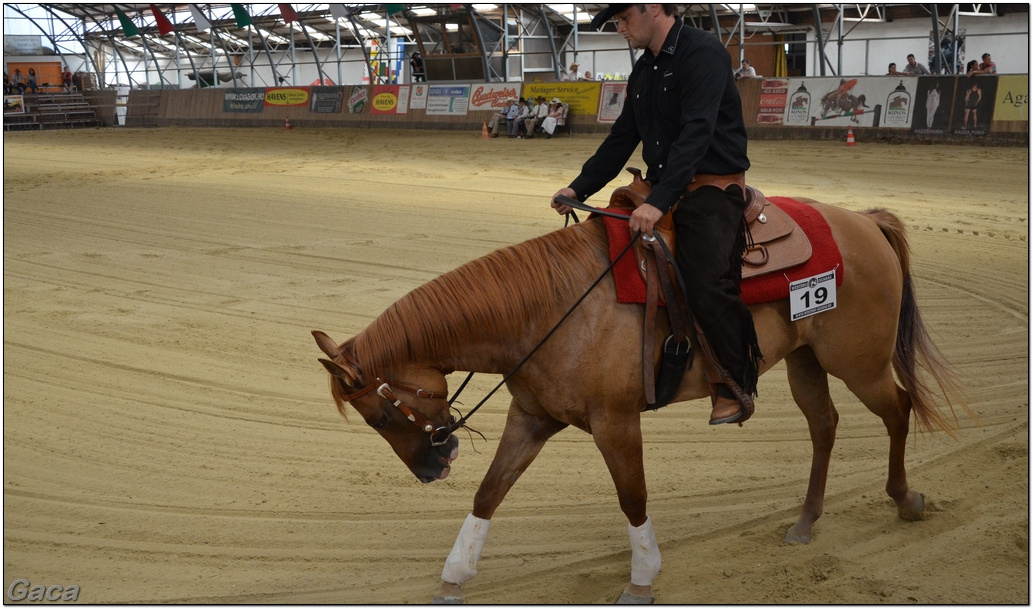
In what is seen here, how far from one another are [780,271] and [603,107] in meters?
17.9

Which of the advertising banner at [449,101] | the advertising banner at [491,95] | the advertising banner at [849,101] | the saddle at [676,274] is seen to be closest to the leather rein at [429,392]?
the saddle at [676,274]

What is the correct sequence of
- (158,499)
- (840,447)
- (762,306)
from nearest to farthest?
(762,306), (158,499), (840,447)

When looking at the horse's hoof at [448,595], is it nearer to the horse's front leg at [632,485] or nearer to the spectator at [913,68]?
the horse's front leg at [632,485]

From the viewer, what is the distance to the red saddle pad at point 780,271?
11.6 ft

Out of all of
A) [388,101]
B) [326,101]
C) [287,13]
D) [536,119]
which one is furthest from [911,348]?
[287,13]

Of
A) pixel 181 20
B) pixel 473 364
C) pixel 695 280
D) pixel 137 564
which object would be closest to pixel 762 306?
pixel 695 280

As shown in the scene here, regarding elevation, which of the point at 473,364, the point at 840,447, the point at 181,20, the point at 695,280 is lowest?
the point at 840,447

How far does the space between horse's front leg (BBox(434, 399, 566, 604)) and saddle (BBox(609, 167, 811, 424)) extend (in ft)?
1.77

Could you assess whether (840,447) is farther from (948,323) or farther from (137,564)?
(137,564)

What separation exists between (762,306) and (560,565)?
58.2 inches

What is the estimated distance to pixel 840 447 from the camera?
5.06 meters

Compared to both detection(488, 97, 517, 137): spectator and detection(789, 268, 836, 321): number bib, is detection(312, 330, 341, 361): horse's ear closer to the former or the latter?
detection(789, 268, 836, 321): number bib

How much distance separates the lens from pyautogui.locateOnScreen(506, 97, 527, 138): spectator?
71.4 ft

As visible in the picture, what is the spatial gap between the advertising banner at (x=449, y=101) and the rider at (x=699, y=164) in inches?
841
